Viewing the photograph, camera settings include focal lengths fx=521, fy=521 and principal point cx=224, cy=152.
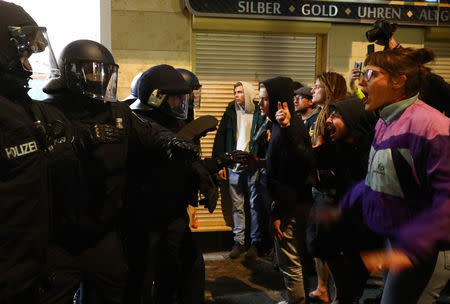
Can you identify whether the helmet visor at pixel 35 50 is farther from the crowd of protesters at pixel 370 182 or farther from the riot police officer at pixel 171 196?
the crowd of protesters at pixel 370 182

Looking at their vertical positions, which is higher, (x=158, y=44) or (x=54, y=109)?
(x=158, y=44)

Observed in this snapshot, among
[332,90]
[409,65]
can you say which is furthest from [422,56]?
[332,90]

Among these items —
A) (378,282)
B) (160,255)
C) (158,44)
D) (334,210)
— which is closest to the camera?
(334,210)

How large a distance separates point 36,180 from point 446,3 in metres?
7.24

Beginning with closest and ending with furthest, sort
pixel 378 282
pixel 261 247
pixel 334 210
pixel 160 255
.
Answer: pixel 334 210, pixel 160 255, pixel 378 282, pixel 261 247

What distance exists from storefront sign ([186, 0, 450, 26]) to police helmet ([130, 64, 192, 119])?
123 inches

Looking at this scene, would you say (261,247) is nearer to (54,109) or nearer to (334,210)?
(334,210)

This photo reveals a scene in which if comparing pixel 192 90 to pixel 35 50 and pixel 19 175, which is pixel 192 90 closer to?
pixel 35 50

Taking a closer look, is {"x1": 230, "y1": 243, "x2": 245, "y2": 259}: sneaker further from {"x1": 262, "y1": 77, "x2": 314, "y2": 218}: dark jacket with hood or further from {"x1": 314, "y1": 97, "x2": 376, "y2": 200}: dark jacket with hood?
{"x1": 314, "y1": 97, "x2": 376, "y2": 200}: dark jacket with hood

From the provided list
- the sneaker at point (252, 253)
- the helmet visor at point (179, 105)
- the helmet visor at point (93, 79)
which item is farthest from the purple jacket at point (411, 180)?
the sneaker at point (252, 253)

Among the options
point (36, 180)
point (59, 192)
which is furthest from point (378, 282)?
point (36, 180)

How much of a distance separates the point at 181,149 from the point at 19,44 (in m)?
1.23

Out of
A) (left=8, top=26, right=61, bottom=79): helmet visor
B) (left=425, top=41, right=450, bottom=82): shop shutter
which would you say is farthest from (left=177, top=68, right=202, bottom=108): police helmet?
(left=425, top=41, right=450, bottom=82): shop shutter

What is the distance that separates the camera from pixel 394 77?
107 inches
